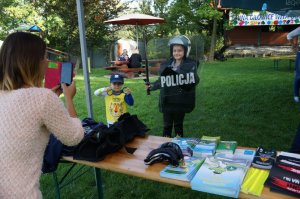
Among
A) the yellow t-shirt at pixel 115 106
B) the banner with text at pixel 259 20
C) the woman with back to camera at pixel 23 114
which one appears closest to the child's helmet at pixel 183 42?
the yellow t-shirt at pixel 115 106

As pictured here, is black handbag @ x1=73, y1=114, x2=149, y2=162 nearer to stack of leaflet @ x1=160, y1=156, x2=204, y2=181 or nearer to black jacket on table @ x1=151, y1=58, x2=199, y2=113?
stack of leaflet @ x1=160, y1=156, x2=204, y2=181

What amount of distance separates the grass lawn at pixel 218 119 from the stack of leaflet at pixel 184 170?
52.4 inches

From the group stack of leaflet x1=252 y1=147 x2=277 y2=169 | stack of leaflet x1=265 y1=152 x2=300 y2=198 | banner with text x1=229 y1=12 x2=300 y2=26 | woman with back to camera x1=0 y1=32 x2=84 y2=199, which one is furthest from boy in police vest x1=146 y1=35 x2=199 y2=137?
banner with text x1=229 y1=12 x2=300 y2=26

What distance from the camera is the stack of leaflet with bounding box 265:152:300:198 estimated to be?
1.45m

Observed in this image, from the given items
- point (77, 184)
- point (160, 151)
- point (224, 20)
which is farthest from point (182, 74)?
point (224, 20)

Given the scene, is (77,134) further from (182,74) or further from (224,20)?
(224,20)

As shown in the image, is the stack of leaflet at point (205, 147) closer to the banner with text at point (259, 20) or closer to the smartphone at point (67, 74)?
the smartphone at point (67, 74)

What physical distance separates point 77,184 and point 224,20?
19.2 m

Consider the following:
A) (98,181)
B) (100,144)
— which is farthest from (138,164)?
(98,181)

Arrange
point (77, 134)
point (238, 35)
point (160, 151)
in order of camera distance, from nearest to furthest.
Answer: point (77, 134) → point (160, 151) → point (238, 35)

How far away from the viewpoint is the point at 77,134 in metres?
1.68

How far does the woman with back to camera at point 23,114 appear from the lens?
1.53 meters

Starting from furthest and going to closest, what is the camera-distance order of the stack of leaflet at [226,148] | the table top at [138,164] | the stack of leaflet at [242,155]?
the stack of leaflet at [226,148] < the stack of leaflet at [242,155] < the table top at [138,164]

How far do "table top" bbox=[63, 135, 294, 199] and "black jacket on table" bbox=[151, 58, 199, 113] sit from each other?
37.2 inches
